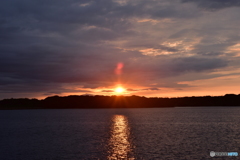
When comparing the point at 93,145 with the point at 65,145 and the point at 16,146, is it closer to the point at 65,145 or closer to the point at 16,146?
the point at 65,145

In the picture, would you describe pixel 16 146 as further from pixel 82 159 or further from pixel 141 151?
pixel 141 151

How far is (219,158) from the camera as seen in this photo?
43.5 metres

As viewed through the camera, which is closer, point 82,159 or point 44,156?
point 82,159

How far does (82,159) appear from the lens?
4453 cm

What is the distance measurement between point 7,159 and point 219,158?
39.1m

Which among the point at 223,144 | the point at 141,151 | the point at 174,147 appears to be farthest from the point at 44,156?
the point at 223,144

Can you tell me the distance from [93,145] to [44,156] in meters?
13.5

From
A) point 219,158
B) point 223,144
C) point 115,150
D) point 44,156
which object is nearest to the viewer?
point 219,158

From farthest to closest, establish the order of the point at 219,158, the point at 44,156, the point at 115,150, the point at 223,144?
the point at 223,144 → the point at 115,150 → the point at 44,156 → the point at 219,158

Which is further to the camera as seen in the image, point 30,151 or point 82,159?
point 30,151

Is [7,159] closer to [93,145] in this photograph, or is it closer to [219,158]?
[93,145]

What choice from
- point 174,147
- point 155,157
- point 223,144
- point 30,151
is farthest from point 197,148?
point 30,151

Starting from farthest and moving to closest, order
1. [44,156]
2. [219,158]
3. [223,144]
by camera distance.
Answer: [223,144] → [44,156] → [219,158]

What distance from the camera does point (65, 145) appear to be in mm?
59438
